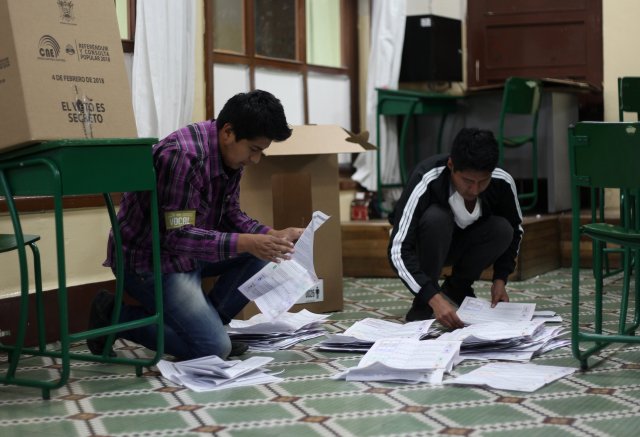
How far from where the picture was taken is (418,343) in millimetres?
2828

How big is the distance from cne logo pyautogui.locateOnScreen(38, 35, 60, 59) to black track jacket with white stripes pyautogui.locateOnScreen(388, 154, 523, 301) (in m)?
1.33

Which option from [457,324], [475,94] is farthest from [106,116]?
[475,94]

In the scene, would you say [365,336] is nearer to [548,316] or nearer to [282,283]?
[282,283]

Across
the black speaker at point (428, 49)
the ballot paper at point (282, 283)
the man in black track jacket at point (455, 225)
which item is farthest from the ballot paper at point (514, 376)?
the black speaker at point (428, 49)

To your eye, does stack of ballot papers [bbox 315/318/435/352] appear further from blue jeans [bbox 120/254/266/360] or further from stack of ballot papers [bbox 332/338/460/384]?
blue jeans [bbox 120/254/266/360]

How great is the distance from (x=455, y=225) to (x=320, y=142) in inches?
24.3

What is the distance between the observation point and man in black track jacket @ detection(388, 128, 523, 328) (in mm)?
3201

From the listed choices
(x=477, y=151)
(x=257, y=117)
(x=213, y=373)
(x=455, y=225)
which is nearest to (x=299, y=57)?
(x=455, y=225)

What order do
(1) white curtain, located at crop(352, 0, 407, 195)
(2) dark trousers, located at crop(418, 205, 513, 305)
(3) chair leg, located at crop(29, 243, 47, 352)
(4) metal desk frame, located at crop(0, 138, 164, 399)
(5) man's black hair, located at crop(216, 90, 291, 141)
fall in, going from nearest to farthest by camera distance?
(4) metal desk frame, located at crop(0, 138, 164, 399), (5) man's black hair, located at crop(216, 90, 291, 141), (3) chair leg, located at crop(29, 243, 47, 352), (2) dark trousers, located at crop(418, 205, 513, 305), (1) white curtain, located at crop(352, 0, 407, 195)

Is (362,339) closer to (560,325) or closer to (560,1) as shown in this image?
(560,325)

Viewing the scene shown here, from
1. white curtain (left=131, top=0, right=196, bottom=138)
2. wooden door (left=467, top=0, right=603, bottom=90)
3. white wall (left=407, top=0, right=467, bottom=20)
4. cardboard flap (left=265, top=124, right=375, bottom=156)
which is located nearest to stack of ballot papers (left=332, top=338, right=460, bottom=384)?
cardboard flap (left=265, top=124, right=375, bottom=156)

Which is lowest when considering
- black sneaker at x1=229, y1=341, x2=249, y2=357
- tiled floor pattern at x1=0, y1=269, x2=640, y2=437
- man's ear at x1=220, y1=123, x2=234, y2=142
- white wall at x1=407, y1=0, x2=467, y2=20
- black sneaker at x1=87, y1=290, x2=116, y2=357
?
tiled floor pattern at x1=0, y1=269, x2=640, y2=437

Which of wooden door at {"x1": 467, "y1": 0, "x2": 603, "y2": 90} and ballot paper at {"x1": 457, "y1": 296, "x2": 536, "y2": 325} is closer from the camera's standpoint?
ballot paper at {"x1": 457, "y1": 296, "x2": 536, "y2": 325}

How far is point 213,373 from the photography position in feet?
8.81
